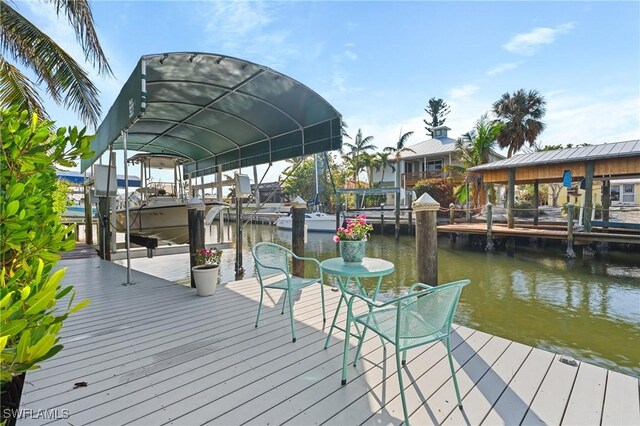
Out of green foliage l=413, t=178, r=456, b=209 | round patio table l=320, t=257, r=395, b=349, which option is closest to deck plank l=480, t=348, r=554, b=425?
round patio table l=320, t=257, r=395, b=349

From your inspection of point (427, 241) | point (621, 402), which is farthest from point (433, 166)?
point (621, 402)

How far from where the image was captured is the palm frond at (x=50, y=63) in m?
5.36

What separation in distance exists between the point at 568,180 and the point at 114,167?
1350 centimetres

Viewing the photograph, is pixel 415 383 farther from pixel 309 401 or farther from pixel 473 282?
pixel 473 282

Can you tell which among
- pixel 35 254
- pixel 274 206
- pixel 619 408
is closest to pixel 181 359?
pixel 35 254

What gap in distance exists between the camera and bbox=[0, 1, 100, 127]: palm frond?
Result: 211 inches

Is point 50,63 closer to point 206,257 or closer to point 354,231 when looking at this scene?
point 206,257

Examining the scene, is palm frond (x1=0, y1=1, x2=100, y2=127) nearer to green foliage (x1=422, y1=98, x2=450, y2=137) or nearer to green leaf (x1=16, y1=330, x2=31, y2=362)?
green leaf (x1=16, y1=330, x2=31, y2=362)

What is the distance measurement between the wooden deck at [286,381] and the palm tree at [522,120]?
23.3 metres

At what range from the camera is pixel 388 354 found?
2.49 meters

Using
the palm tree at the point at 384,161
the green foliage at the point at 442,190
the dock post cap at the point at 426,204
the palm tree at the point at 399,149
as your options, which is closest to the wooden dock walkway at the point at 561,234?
the green foliage at the point at 442,190

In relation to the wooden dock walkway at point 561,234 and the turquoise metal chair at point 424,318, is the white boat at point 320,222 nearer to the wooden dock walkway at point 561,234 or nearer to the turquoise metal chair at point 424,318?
the wooden dock walkway at point 561,234

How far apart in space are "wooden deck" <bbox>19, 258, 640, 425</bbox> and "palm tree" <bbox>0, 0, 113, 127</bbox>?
198 inches

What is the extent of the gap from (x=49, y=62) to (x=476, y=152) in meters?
19.5
